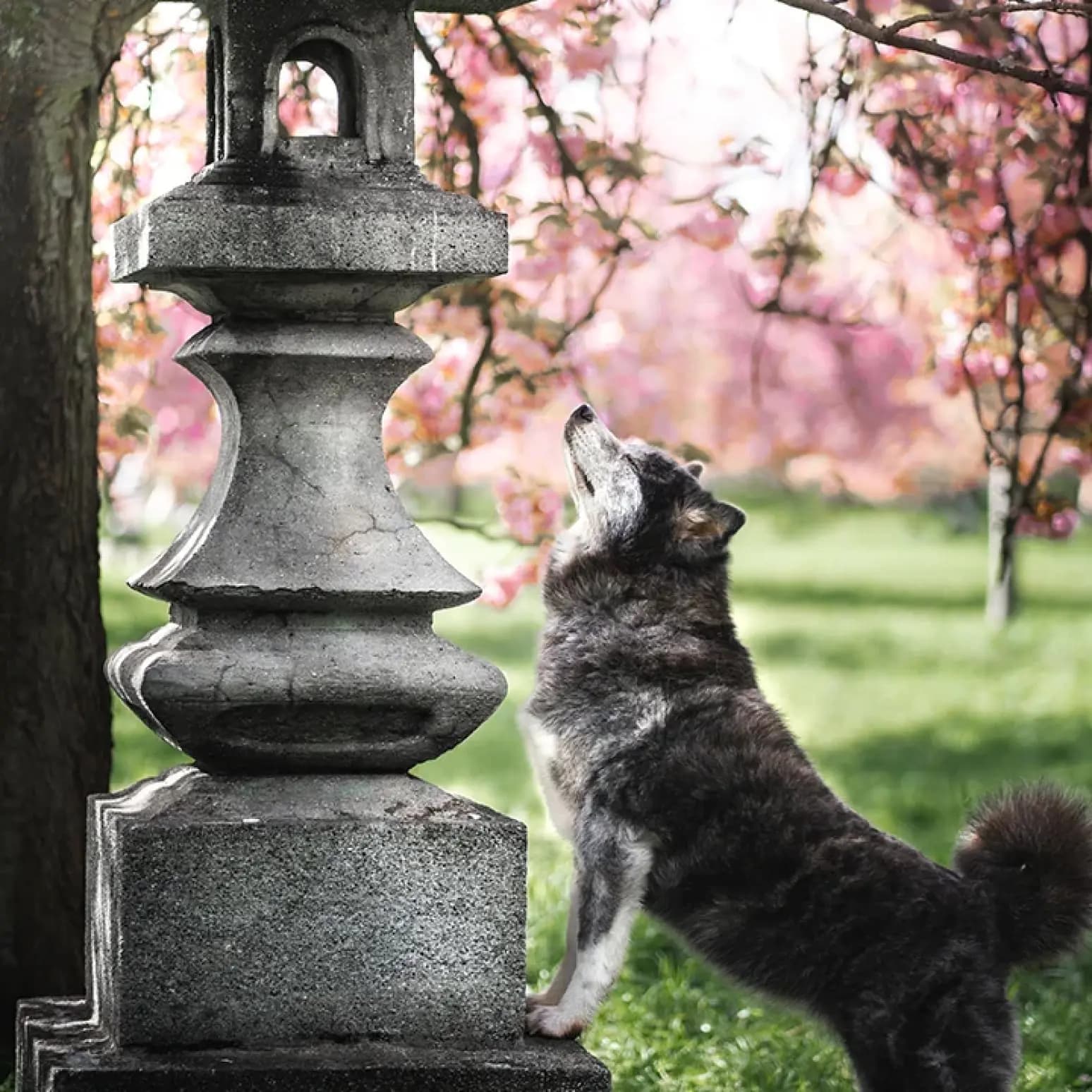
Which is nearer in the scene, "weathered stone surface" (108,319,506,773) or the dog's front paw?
"weathered stone surface" (108,319,506,773)

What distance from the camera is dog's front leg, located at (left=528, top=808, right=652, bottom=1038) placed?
154 inches

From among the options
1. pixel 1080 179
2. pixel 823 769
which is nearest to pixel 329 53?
pixel 1080 179

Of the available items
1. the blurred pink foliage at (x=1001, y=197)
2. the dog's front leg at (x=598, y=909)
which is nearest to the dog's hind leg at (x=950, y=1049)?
the dog's front leg at (x=598, y=909)

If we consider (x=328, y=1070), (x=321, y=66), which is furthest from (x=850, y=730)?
(x=328, y=1070)

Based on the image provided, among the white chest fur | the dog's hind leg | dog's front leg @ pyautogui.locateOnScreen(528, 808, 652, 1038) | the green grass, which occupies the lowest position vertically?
the green grass

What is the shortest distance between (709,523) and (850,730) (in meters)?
8.44

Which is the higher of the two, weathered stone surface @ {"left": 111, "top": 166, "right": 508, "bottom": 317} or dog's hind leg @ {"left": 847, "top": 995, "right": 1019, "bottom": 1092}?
weathered stone surface @ {"left": 111, "top": 166, "right": 508, "bottom": 317}

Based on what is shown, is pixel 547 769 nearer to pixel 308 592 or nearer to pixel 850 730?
pixel 308 592

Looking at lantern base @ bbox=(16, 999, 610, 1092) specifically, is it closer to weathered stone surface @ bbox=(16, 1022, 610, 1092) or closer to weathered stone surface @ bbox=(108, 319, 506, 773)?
weathered stone surface @ bbox=(16, 1022, 610, 1092)

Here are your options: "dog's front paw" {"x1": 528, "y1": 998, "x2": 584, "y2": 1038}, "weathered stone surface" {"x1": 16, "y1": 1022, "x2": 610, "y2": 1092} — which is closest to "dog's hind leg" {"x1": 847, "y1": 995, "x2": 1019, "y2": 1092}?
"dog's front paw" {"x1": 528, "y1": 998, "x2": 584, "y2": 1038}

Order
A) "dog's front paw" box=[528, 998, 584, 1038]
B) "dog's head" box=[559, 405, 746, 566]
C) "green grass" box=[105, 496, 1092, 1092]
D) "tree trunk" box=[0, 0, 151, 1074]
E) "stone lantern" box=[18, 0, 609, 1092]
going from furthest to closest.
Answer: "green grass" box=[105, 496, 1092, 1092] → "tree trunk" box=[0, 0, 151, 1074] → "dog's head" box=[559, 405, 746, 566] → "dog's front paw" box=[528, 998, 584, 1038] → "stone lantern" box=[18, 0, 609, 1092]

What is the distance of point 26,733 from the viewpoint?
16.4 feet

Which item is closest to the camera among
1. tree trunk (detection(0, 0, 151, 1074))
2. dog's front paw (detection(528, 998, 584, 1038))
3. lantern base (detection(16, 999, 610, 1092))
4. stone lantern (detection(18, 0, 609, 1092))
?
lantern base (detection(16, 999, 610, 1092))

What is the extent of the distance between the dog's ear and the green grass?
40.1 inches
